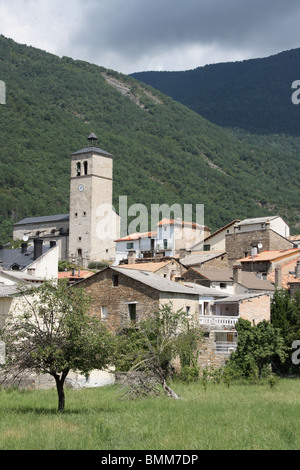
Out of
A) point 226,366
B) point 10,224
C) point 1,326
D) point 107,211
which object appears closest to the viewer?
point 1,326

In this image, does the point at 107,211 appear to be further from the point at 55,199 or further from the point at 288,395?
the point at 288,395

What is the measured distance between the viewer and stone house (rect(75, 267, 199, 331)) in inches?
1576

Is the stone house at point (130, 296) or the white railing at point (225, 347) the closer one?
the stone house at point (130, 296)

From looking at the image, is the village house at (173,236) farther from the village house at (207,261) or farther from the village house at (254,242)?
the village house at (207,261)

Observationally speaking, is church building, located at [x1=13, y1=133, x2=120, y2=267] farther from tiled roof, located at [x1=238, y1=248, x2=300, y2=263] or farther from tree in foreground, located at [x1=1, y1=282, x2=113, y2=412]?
tree in foreground, located at [x1=1, y1=282, x2=113, y2=412]

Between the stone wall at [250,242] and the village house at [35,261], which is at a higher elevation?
the stone wall at [250,242]

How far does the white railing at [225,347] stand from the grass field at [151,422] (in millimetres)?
8457

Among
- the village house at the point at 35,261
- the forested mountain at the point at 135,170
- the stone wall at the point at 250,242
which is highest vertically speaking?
the forested mountain at the point at 135,170

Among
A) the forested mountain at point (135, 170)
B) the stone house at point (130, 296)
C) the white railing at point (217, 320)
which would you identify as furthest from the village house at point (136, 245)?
the white railing at point (217, 320)

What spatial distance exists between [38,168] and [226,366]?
117 metres

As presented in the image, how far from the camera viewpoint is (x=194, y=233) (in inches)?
3393

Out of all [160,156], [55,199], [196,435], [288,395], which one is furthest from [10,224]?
[196,435]

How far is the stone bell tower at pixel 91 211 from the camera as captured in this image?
95.1m

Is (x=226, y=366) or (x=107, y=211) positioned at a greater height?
(x=107, y=211)
